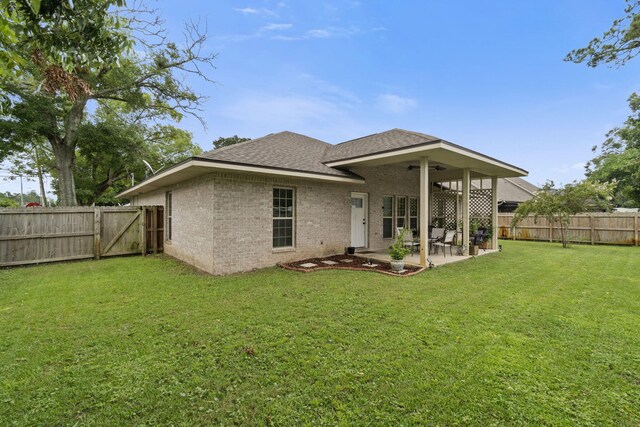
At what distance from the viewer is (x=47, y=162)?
2370 cm

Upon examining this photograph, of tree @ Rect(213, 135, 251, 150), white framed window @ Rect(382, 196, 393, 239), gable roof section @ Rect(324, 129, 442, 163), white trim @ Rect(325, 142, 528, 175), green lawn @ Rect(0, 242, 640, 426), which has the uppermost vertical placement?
tree @ Rect(213, 135, 251, 150)

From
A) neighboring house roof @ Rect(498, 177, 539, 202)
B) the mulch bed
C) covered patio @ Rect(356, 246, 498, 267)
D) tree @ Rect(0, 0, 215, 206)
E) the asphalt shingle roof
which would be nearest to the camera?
the mulch bed

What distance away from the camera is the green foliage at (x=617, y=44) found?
9289mm

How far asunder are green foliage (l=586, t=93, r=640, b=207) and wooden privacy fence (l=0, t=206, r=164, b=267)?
2438cm

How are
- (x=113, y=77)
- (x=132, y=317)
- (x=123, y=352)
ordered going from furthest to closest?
(x=113, y=77)
(x=132, y=317)
(x=123, y=352)

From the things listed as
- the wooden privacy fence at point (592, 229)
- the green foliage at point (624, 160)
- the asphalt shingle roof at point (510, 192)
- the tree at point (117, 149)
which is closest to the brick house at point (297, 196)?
the wooden privacy fence at point (592, 229)

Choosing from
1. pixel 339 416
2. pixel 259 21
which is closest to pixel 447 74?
pixel 259 21

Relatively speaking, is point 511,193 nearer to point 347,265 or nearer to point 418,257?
point 418,257

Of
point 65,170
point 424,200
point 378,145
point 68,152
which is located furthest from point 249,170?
point 65,170

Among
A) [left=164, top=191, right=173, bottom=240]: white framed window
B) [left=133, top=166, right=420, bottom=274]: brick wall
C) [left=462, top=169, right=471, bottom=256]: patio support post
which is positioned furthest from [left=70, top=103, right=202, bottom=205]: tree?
[left=462, top=169, right=471, bottom=256]: patio support post

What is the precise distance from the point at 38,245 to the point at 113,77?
11499 mm

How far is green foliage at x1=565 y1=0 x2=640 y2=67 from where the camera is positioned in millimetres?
9289

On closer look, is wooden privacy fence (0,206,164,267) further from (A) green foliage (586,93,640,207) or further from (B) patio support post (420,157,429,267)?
(A) green foliage (586,93,640,207)

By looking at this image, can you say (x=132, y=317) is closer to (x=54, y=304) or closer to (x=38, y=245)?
(x=54, y=304)
